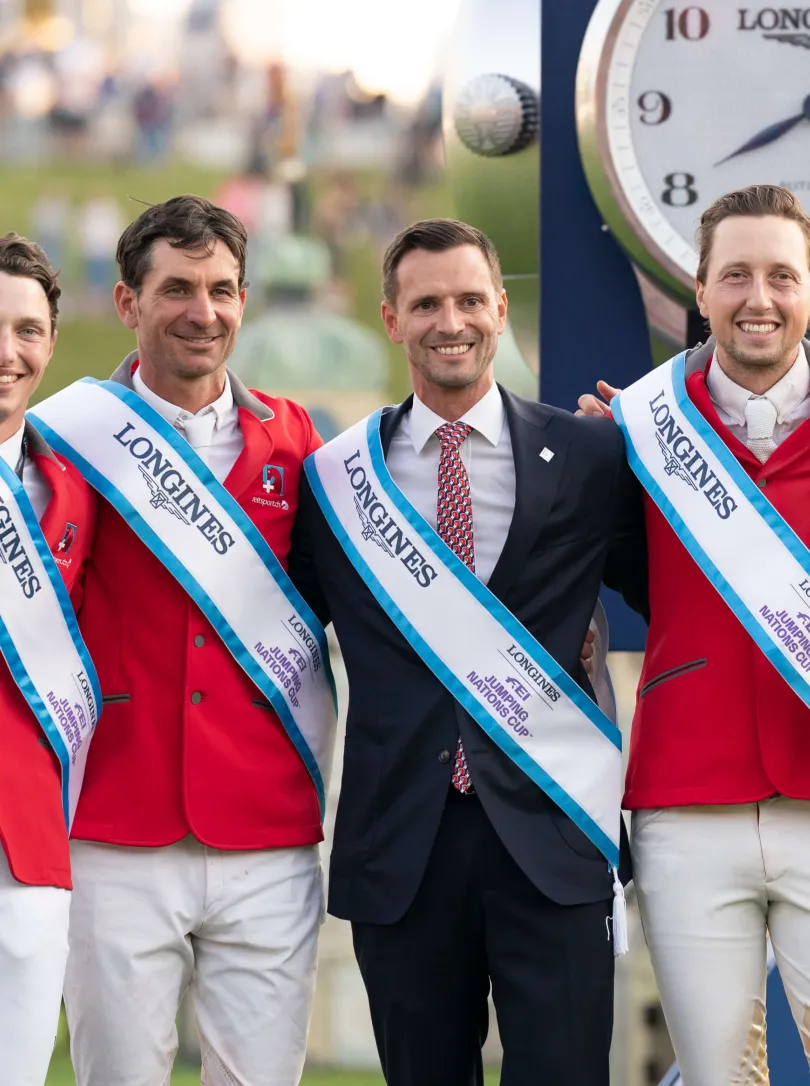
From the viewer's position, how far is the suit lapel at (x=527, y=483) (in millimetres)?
4008

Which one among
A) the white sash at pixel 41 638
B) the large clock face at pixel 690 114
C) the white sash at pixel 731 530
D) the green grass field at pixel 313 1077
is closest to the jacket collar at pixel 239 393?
the white sash at pixel 41 638

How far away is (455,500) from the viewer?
4109 mm

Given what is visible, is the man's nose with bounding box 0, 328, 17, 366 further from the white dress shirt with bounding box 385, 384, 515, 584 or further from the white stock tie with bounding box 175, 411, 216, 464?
the white dress shirt with bounding box 385, 384, 515, 584

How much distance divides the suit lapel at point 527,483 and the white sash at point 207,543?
487 mm

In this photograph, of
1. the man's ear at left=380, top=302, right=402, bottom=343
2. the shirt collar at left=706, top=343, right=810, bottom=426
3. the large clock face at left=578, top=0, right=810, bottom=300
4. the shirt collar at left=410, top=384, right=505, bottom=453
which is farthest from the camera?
the large clock face at left=578, top=0, right=810, bottom=300

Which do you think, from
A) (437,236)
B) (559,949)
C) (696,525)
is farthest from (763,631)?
(437,236)

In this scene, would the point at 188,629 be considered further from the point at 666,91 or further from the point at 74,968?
the point at 666,91

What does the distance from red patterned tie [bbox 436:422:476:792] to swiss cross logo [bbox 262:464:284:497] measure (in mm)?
370

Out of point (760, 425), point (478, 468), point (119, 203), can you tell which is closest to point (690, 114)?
point (760, 425)

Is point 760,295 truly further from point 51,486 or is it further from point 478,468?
point 51,486

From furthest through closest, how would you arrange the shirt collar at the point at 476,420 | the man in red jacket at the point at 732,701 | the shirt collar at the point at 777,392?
the shirt collar at the point at 476,420 → the shirt collar at the point at 777,392 → the man in red jacket at the point at 732,701

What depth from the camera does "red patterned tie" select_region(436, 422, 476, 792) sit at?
162 inches

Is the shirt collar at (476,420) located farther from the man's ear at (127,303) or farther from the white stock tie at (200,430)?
the man's ear at (127,303)

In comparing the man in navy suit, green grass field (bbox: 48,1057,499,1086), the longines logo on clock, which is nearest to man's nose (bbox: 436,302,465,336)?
the man in navy suit
